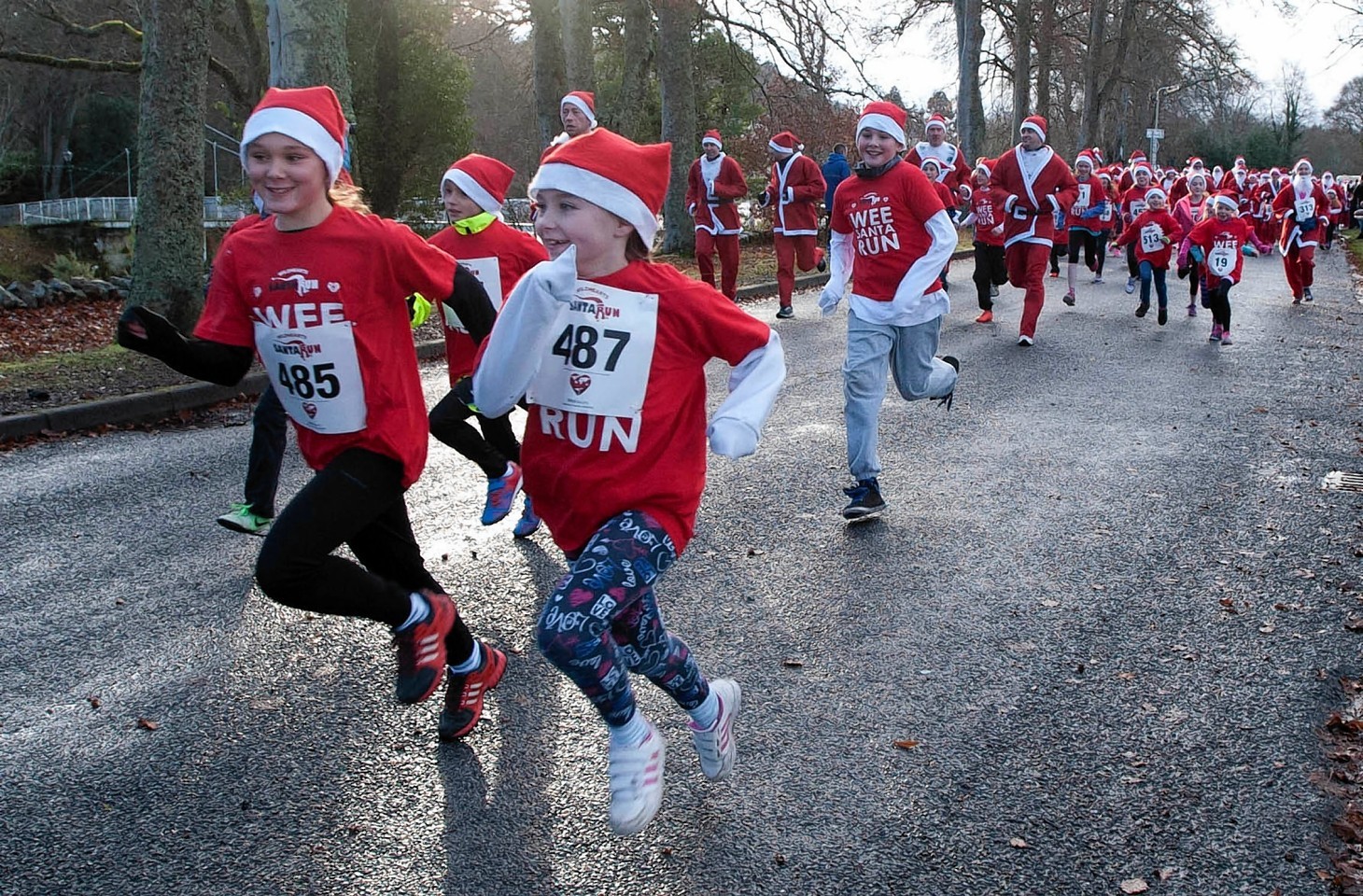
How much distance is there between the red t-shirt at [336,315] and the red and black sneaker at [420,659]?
1.48 feet

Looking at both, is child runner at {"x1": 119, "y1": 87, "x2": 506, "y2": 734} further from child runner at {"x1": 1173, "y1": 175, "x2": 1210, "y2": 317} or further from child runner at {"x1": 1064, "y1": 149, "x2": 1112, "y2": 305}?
child runner at {"x1": 1064, "y1": 149, "x2": 1112, "y2": 305}

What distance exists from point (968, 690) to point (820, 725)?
1.94 feet

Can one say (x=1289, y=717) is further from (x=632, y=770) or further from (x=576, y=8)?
(x=576, y=8)

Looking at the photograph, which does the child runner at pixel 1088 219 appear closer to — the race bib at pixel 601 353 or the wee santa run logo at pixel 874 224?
the wee santa run logo at pixel 874 224

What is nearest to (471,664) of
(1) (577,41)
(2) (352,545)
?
(2) (352,545)

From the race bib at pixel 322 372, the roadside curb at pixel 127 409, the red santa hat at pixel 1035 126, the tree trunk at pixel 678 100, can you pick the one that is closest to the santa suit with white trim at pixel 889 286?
the race bib at pixel 322 372

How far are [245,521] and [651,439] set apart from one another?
3173 millimetres

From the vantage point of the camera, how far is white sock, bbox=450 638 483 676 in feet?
12.8

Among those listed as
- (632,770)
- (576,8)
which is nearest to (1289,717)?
(632,770)

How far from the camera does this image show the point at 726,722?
3547 mm

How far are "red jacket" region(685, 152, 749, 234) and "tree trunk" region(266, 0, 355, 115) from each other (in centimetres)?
538

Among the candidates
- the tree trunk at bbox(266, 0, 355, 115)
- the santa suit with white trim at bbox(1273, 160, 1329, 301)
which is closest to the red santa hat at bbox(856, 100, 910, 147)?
the tree trunk at bbox(266, 0, 355, 115)

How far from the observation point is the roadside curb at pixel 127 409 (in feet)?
28.2

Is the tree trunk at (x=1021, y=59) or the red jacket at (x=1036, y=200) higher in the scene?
the tree trunk at (x=1021, y=59)
